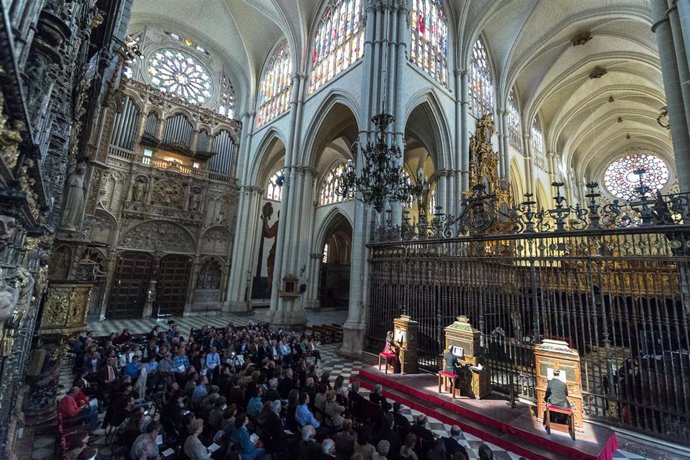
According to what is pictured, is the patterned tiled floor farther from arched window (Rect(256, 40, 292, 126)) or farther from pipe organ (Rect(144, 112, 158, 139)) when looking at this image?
arched window (Rect(256, 40, 292, 126))

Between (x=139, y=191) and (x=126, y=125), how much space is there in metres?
3.45

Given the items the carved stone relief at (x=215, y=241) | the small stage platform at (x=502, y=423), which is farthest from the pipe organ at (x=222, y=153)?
the small stage platform at (x=502, y=423)

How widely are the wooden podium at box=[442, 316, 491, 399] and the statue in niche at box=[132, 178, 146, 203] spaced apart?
15.9 m

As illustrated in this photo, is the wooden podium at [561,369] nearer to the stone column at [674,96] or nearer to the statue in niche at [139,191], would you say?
the stone column at [674,96]

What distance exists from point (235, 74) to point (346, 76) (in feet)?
38.3

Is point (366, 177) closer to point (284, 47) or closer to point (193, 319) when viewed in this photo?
A: point (193, 319)

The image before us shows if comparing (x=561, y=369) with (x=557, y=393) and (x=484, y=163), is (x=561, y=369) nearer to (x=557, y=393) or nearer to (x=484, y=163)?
(x=557, y=393)

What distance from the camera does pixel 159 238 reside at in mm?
16094

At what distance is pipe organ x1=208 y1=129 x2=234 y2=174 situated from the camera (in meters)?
18.7

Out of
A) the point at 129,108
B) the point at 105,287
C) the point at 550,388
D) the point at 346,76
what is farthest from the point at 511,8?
the point at 105,287

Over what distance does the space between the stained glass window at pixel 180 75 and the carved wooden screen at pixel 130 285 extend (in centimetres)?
972

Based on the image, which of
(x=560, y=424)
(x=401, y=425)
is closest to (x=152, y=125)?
(x=401, y=425)

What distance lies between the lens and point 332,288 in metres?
24.8

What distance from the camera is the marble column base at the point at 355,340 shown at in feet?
28.7
